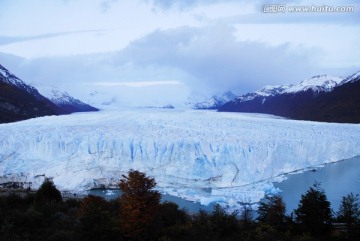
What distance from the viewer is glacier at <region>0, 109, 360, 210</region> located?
17.2m

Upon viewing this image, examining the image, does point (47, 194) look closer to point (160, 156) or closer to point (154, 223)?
point (154, 223)

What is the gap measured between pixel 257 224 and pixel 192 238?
2172 mm

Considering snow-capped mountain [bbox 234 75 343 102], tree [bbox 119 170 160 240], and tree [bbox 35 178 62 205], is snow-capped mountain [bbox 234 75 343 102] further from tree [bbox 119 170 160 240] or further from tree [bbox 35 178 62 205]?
tree [bbox 119 170 160 240]

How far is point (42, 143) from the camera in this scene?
62.2 ft

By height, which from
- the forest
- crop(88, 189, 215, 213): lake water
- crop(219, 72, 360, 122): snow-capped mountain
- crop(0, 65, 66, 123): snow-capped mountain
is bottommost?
crop(88, 189, 215, 213): lake water

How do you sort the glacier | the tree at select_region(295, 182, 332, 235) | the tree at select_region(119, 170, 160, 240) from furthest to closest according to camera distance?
the glacier
the tree at select_region(295, 182, 332, 235)
the tree at select_region(119, 170, 160, 240)

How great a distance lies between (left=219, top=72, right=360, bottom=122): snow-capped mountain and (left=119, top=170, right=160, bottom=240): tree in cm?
5433

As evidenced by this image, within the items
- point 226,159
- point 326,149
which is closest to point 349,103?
point 326,149

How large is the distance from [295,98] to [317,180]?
214ft

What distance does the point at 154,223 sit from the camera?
7184 mm

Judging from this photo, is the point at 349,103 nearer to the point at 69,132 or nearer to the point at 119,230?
the point at 69,132

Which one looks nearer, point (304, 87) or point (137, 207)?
point (137, 207)

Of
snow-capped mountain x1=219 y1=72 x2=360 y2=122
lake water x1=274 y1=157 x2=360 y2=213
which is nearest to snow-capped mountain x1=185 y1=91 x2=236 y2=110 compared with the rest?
snow-capped mountain x1=219 y1=72 x2=360 y2=122

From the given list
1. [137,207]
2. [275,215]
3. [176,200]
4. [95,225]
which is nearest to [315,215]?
[275,215]
